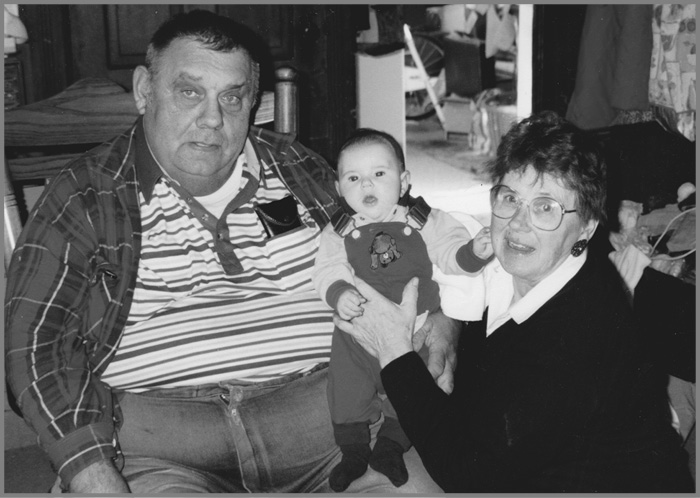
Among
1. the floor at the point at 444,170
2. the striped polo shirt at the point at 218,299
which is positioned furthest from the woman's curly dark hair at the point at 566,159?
the floor at the point at 444,170

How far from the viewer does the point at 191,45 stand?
1548 mm

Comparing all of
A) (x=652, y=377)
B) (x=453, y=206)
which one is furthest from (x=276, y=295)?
(x=453, y=206)

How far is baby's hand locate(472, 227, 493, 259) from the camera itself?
1.49 meters

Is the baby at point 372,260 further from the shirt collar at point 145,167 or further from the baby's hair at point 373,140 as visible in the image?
the shirt collar at point 145,167

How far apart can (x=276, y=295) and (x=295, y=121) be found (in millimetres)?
524

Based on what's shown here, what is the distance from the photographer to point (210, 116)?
1.57 meters

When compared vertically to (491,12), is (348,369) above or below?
below

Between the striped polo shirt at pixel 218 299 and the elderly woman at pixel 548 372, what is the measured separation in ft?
0.93

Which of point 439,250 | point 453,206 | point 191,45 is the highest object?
point 191,45

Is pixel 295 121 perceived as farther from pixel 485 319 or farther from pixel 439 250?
pixel 485 319

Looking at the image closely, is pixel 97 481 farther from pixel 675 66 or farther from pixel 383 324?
pixel 675 66

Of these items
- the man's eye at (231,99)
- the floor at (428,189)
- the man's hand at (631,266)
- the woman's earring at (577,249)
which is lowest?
the floor at (428,189)

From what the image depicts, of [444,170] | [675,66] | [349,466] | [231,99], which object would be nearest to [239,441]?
[349,466]

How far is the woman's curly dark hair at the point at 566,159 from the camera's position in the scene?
130cm
